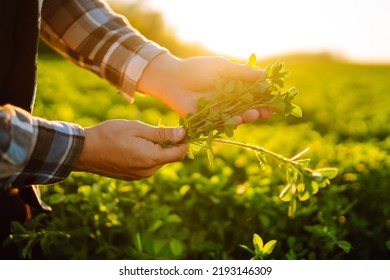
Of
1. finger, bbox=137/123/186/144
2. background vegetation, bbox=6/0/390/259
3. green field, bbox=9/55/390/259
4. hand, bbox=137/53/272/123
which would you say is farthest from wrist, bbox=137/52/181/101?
background vegetation, bbox=6/0/390/259

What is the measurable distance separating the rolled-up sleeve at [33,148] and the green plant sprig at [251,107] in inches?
15.9

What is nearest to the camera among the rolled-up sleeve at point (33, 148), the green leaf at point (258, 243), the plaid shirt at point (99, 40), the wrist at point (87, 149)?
the rolled-up sleeve at point (33, 148)

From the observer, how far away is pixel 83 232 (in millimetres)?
2342

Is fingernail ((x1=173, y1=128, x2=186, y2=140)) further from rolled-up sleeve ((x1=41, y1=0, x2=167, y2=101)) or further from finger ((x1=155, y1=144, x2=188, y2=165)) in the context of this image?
rolled-up sleeve ((x1=41, y1=0, x2=167, y2=101))

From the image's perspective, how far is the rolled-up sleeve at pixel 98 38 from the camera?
2270 mm

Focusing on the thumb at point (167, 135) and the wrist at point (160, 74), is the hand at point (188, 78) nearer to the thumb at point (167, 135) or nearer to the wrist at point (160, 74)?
the wrist at point (160, 74)

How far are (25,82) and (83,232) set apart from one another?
0.76m

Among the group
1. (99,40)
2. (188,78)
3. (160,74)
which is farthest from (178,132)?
(99,40)

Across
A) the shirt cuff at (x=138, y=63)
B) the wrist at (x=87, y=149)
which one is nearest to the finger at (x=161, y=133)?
the wrist at (x=87, y=149)

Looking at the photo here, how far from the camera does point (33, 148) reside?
1.56m

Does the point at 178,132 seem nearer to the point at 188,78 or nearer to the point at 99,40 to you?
the point at 188,78

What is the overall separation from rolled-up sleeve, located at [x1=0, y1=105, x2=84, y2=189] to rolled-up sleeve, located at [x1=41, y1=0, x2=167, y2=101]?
662mm
